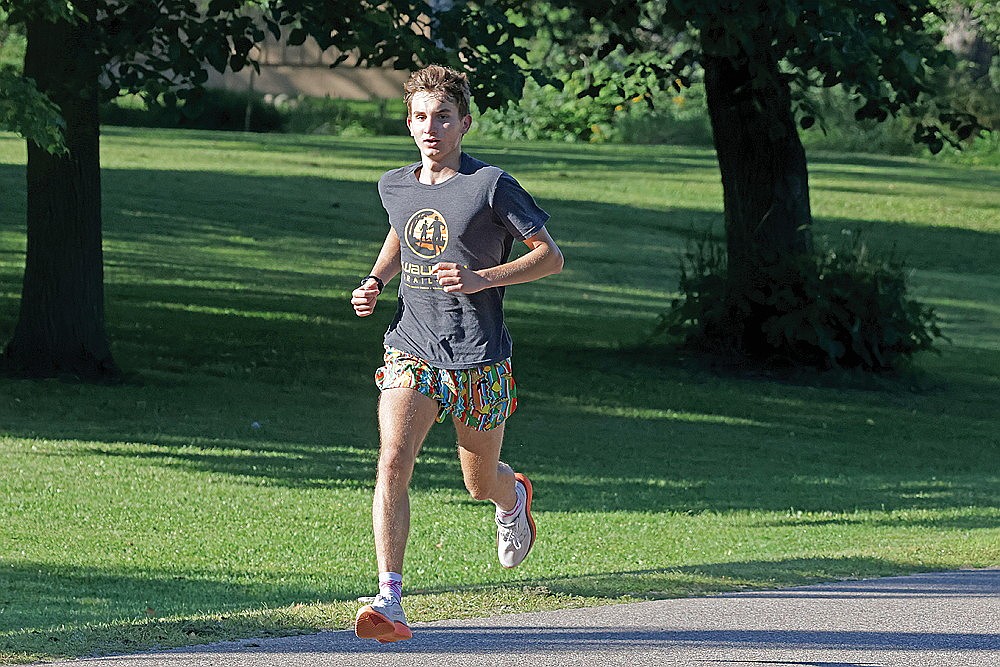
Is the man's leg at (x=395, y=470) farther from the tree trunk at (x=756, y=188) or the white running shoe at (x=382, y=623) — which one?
the tree trunk at (x=756, y=188)

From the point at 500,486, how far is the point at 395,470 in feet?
2.93

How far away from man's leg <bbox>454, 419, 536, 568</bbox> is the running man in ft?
0.45

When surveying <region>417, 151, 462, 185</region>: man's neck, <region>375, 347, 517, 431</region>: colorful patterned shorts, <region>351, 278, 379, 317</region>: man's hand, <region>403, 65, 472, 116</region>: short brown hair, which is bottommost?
<region>375, 347, 517, 431</region>: colorful patterned shorts

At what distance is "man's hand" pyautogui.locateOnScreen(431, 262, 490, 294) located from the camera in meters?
5.60

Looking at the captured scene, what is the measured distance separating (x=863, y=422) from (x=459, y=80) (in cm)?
1115

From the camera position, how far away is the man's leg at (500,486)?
20.2 ft

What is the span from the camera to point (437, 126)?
577cm

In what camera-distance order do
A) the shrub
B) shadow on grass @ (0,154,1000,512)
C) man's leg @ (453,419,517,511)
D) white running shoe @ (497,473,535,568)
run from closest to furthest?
1. man's leg @ (453,419,517,511)
2. white running shoe @ (497,473,535,568)
3. shadow on grass @ (0,154,1000,512)
4. the shrub

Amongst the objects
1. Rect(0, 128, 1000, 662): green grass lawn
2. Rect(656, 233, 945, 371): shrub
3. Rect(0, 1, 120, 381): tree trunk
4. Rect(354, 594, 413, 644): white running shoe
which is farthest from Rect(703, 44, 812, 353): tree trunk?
Rect(354, 594, 413, 644): white running shoe

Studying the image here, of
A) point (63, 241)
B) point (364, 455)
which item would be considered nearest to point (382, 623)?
point (364, 455)

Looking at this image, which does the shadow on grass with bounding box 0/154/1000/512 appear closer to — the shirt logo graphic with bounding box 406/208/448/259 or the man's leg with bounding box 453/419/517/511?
the man's leg with bounding box 453/419/517/511

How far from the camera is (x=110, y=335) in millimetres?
18719

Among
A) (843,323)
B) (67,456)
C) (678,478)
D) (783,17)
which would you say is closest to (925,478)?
(678,478)

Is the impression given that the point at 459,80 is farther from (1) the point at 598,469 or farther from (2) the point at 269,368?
(2) the point at 269,368
